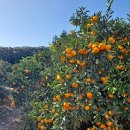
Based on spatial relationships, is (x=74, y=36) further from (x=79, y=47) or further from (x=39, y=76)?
(x=39, y=76)

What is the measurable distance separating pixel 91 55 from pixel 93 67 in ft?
0.77

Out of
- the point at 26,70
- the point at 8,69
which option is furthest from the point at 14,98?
the point at 8,69

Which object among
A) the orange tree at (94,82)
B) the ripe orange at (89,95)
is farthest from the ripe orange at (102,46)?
the ripe orange at (89,95)

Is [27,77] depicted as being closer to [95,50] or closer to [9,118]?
[9,118]

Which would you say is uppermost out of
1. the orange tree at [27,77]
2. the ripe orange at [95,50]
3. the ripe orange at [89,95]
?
the orange tree at [27,77]

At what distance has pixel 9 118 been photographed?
31.8 feet

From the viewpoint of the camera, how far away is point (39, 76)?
8.98m

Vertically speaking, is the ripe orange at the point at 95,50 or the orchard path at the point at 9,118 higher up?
the ripe orange at the point at 95,50

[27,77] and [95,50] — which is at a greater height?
[27,77]

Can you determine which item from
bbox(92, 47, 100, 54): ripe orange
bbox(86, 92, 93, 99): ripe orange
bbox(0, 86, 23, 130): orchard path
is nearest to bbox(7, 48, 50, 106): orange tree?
bbox(0, 86, 23, 130): orchard path

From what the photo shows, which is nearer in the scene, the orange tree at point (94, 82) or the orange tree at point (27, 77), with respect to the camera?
the orange tree at point (94, 82)

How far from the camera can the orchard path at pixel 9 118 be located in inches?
354

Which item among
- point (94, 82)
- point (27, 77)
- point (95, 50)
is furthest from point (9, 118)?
point (95, 50)

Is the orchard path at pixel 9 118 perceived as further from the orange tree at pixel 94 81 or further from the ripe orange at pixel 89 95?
the ripe orange at pixel 89 95
